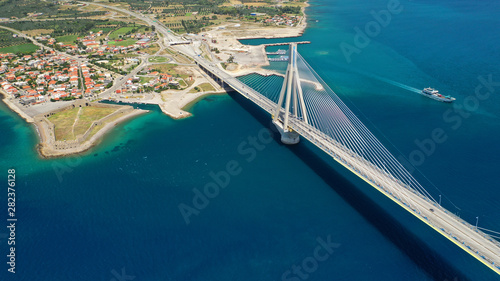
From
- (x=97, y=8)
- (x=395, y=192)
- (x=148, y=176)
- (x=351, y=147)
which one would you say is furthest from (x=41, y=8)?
(x=395, y=192)

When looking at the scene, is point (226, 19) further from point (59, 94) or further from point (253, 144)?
point (253, 144)

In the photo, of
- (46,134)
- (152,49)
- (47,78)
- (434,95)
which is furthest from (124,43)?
(434,95)

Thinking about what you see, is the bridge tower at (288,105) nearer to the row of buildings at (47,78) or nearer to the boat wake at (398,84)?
the boat wake at (398,84)
